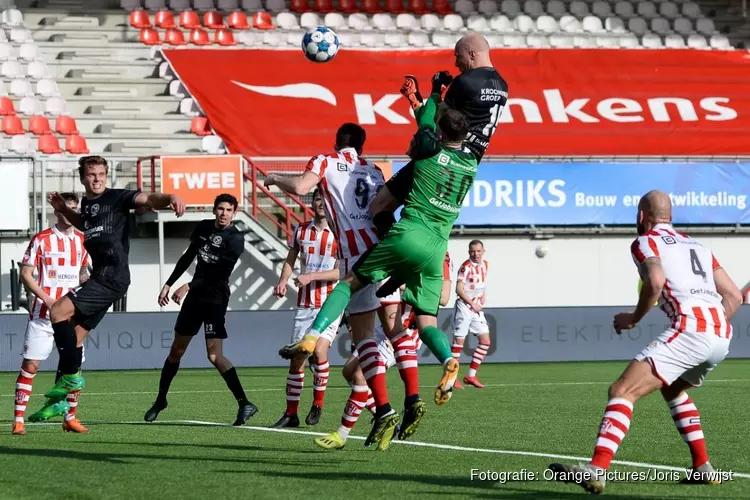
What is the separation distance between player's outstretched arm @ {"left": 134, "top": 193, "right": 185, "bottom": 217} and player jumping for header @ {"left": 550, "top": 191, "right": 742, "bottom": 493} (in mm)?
3442

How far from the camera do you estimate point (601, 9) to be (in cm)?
3519

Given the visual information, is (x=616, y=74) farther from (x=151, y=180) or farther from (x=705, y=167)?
(x=151, y=180)

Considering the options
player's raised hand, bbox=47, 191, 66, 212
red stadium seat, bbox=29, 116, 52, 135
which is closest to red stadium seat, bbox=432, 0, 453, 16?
red stadium seat, bbox=29, 116, 52, 135

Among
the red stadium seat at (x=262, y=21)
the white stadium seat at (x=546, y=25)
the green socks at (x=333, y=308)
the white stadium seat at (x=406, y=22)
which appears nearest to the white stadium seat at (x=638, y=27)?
the white stadium seat at (x=546, y=25)

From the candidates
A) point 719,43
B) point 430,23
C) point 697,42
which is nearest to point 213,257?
point 430,23

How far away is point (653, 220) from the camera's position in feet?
23.9

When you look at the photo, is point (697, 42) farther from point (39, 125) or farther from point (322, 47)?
point (322, 47)

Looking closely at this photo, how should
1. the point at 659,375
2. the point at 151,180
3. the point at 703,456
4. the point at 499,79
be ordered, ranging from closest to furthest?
the point at 659,375, the point at 703,456, the point at 499,79, the point at 151,180

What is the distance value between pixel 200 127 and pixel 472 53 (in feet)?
66.2

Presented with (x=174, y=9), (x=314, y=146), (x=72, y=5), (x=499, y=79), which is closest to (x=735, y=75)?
(x=314, y=146)

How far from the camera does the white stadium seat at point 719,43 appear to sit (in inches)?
1352

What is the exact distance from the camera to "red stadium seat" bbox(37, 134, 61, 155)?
Result: 26.5m

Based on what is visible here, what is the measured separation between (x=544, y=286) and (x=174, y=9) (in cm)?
1106

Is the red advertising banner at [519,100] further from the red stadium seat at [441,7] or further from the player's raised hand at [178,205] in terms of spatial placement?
the player's raised hand at [178,205]
